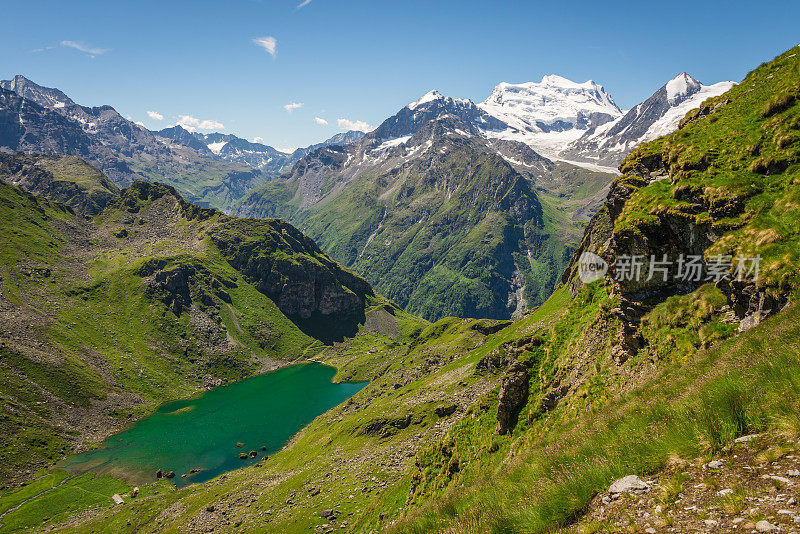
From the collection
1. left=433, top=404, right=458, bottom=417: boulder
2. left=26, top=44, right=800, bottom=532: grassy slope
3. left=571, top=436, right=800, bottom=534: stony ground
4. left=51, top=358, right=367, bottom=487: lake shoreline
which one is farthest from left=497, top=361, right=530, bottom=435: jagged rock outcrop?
left=51, top=358, right=367, bottom=487: lake shoreline

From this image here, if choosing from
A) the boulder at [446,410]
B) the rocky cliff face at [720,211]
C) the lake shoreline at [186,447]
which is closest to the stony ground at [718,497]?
the rocky cliff face at [720,211]

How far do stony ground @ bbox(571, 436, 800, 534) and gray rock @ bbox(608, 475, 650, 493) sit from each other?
0.09 ft

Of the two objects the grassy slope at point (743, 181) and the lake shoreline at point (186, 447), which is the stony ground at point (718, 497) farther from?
the lake shoreline at point (186, 447)

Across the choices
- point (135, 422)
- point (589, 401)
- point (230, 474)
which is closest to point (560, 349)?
point (589, 401)

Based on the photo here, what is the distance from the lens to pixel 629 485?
291 inches

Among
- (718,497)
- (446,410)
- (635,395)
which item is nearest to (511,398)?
(635,395)

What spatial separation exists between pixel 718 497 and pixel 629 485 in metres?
1.78

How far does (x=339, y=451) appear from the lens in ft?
345

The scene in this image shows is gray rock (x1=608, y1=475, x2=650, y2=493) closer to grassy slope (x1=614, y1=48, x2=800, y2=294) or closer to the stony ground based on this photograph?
Answer: the stony ground

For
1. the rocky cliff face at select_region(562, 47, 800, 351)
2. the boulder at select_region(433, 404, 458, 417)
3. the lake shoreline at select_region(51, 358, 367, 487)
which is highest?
the rocky cliff face at select_region(562, 47, 800, 351)

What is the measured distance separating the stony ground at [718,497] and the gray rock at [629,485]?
3 centimetres

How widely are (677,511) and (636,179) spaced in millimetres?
34630

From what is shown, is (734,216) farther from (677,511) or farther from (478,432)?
(478,432)

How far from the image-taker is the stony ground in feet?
16.5
